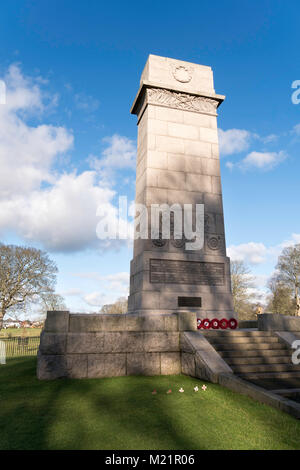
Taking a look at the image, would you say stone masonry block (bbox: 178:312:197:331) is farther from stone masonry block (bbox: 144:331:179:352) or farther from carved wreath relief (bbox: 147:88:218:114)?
carved wreath relief (bbox: 147:88:218:114)

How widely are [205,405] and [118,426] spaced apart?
1.93m

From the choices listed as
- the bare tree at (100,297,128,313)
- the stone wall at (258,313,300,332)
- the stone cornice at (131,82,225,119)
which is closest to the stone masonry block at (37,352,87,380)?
the stone wall at (258,313,300,332)

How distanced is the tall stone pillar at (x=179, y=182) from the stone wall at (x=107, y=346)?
3501mm

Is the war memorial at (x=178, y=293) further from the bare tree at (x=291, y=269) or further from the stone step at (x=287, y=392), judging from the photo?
the bare tree at (x=291, y=269)

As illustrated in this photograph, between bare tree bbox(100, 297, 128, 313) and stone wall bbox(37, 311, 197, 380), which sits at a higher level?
bare tree bbox(100, 297, 128, 313)

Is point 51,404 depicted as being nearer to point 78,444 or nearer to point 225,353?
point 78,444

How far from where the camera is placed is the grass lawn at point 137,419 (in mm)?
4488

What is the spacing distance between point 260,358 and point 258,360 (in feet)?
0.35

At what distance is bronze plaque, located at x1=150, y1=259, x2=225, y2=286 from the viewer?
13344mm

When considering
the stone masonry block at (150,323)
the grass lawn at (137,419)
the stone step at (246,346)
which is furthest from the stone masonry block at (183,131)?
the grass lawn at (137,419)

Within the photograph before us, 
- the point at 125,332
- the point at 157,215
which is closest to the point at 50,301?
the point at 157,215

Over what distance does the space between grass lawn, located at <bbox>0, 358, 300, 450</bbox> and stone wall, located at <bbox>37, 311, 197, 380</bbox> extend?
894 millimetres

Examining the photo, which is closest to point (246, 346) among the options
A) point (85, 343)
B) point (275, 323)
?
point (275, 323)

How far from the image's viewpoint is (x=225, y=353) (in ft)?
29.8
